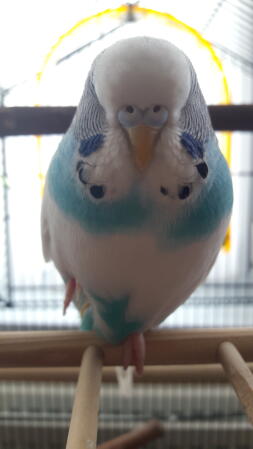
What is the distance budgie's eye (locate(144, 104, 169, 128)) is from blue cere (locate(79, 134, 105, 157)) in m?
0.04

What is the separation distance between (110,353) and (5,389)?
0.65 metres

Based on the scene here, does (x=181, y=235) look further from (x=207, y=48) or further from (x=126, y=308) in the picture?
(x=207, y=48)

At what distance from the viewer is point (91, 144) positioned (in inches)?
13.4

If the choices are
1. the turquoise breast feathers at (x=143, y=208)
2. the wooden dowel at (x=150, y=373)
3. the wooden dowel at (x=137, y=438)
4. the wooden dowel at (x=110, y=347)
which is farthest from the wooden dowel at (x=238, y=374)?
the wooden dowel at (x=137, y=438)

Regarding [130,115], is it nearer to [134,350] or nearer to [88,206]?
[88,206]

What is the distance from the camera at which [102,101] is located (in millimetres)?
333

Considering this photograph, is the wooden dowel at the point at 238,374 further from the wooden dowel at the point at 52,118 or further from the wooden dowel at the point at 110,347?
the wooden dowel at the point at 52,118

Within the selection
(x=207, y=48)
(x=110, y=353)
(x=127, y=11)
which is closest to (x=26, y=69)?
(x=127, y=11)

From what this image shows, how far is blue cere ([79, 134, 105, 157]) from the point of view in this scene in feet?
1.10

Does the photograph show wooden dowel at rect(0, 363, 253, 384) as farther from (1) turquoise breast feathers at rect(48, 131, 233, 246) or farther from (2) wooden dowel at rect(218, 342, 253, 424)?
(1) turquoise breast feathers at rect(48, 131, 233, 246)

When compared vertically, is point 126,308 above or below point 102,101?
below

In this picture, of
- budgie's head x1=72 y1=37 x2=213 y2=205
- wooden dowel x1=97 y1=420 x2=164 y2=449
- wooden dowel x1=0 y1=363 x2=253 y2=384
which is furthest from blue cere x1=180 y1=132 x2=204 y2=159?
wooden dowel x1=97 y1=420 x2=164 y2=449

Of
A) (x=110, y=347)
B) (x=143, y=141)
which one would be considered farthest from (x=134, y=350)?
(x=143, y=141)

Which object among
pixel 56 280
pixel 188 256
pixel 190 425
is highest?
pixel 188 256
